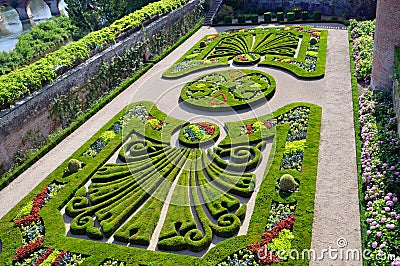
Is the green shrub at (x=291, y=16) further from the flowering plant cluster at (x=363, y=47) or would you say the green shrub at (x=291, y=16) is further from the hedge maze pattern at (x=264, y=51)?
the flowering plant cluster at (x=363, y=47)

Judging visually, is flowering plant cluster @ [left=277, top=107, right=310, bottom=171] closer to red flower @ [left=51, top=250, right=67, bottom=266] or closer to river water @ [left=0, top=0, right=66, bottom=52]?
red flower @ [left=51, top=250, right=67, bottom=266]

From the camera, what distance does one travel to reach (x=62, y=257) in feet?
38.5

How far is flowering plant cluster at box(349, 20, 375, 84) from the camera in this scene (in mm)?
20141

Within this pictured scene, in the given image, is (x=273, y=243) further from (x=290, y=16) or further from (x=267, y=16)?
(x=267, y=16)

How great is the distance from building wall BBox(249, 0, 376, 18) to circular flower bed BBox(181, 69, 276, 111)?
1434 cm

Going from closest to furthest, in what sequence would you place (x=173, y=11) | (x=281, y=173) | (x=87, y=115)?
(x=281, y=173)
(x=87, y=115)
(x=173, y=11)

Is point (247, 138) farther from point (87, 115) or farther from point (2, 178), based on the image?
point (2, 178)

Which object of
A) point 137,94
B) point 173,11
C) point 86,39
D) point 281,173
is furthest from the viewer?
point 173,11

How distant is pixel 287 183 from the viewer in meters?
13.1

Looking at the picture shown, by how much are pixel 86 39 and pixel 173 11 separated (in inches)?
438

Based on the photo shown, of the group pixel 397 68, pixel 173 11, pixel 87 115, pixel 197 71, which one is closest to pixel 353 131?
pixel 397 68

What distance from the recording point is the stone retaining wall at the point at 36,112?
1719cm

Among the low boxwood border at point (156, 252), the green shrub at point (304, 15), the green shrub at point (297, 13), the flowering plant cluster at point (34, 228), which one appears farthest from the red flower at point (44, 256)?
the green shrub at point (297, 13)

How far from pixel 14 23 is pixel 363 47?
47426 millimetres
